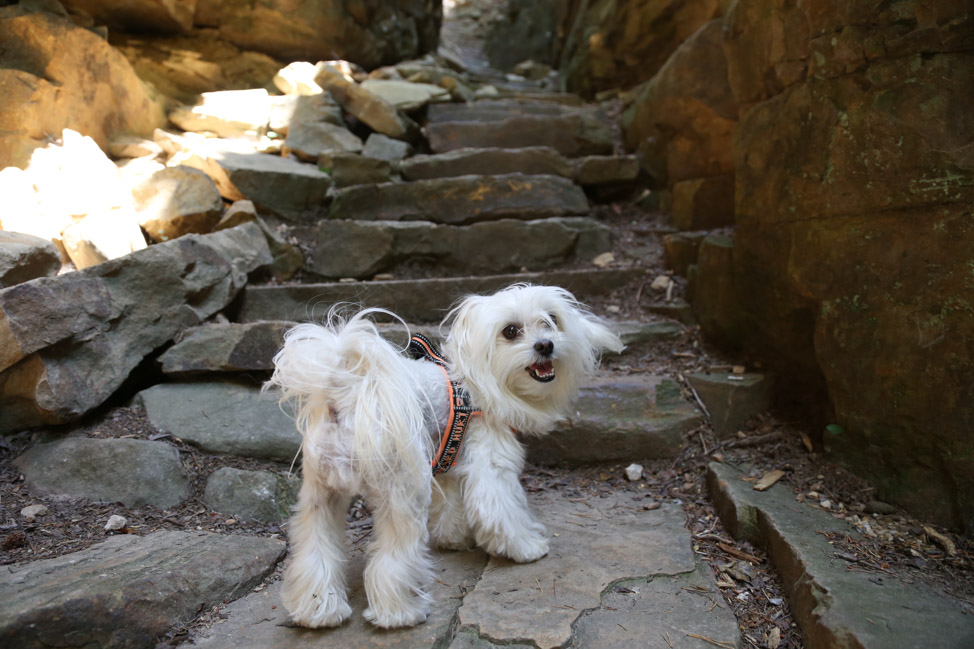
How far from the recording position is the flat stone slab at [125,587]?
1801mm

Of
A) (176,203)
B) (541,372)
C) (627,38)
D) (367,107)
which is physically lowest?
(541,372)

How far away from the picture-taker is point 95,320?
9.81 ft

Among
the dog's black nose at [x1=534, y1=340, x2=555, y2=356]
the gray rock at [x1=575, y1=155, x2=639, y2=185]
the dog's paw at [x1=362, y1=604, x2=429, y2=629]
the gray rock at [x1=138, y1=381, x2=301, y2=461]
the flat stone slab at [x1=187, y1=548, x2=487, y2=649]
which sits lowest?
the flat stone slab at [x1=187, y1=548, x2=487, y2=649]

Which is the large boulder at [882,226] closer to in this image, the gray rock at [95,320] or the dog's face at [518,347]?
the dog's face at [518,347]

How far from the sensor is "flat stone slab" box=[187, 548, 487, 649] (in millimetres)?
1988

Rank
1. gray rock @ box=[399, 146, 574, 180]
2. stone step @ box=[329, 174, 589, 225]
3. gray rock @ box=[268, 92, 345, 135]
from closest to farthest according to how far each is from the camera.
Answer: stone step @ box=[329, 174, 589, 225] < gray rock @ box=[399, 146, 574, 180] < gray rock @ box=[268, 92, 345, 135]

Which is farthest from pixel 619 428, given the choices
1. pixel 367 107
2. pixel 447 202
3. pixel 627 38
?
pixel 627 38

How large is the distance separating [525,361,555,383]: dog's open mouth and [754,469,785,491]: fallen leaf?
118cm

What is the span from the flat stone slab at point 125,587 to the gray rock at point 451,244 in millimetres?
2509

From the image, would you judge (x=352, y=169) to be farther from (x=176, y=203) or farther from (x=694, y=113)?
(x=694, y=113)

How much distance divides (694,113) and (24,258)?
474 cm

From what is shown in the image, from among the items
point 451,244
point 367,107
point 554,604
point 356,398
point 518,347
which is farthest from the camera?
point 367,107

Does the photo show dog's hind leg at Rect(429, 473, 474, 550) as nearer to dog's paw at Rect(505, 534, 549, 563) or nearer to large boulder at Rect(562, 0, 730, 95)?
dog's paw at Rect(505, 534, 549, 563)

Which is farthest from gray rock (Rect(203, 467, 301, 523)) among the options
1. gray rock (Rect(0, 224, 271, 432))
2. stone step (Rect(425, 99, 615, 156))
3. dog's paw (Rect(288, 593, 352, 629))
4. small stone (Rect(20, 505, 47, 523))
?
stone step (Rect(425, 99, 615, 156))
